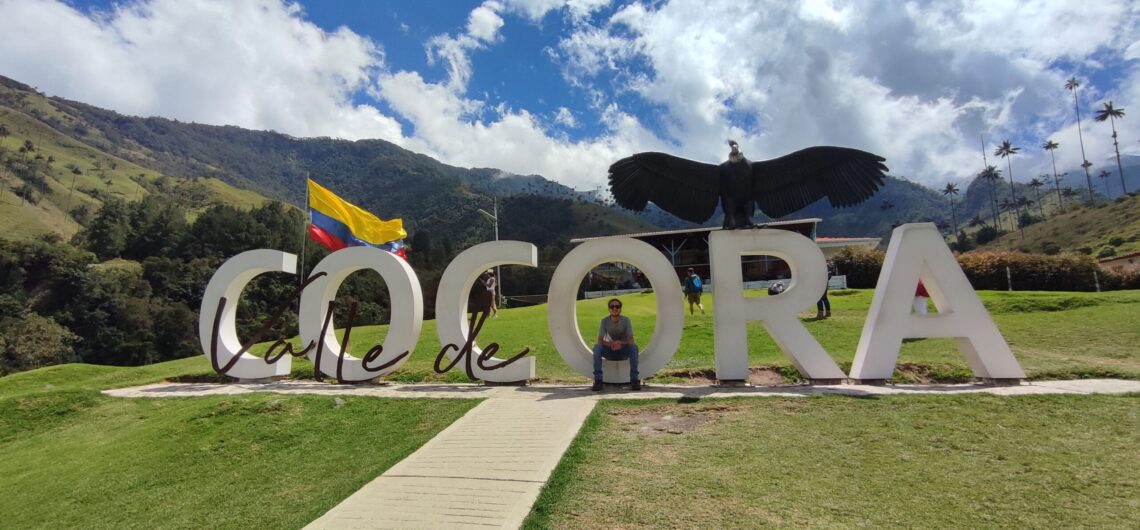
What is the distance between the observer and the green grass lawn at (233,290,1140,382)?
28.9 feet

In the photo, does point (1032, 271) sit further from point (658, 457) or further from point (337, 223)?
point (337, 223)

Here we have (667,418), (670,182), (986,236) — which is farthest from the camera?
(986,236)

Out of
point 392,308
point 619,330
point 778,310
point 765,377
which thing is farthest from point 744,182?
point 392,308

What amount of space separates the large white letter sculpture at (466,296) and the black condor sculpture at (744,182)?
2.04 m

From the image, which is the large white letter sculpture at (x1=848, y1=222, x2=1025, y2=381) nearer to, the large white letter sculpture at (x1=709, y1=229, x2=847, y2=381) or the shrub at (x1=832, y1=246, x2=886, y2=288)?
the large white letter sculpture at (x1=709, y1=229, x2=847, y2=381)

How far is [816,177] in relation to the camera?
8.51 meters

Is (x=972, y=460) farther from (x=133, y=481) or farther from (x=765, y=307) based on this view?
(x=133, y=481)

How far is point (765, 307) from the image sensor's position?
8305mm

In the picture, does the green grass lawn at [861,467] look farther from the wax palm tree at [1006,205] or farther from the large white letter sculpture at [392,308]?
the wax palm tree at [1006,205]

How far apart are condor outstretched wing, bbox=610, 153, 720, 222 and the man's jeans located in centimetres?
233

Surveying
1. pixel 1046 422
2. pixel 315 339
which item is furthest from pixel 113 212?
pixel 1046 422

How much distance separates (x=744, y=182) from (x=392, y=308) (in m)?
6.35

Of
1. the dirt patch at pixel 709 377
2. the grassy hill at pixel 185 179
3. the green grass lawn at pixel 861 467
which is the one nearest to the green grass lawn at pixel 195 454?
the green grass lawn at pixel 861 467

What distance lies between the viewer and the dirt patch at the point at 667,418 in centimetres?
577
